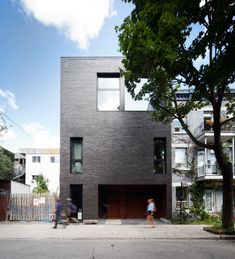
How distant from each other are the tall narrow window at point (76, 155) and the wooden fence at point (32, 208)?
2.51 m

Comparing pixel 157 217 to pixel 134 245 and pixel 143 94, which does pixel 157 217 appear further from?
pixel 134 245

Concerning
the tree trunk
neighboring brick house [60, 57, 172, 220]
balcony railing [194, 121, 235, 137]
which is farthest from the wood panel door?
the tree trunk

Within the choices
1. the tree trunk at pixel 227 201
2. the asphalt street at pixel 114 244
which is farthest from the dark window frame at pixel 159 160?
the tree trunk at pixel 227 201

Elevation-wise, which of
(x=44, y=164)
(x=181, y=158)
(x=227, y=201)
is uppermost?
(x=44, y=164)

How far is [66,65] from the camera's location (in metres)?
27.0

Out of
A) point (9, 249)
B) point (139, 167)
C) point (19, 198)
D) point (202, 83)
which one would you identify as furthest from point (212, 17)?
point (19, 198)

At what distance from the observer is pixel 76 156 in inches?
1056

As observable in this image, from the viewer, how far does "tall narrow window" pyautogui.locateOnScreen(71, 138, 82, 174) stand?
26.6m

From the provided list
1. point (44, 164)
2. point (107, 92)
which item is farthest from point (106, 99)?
point (44, 164)

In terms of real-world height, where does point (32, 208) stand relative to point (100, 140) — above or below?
below

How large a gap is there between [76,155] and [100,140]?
180 centimetres

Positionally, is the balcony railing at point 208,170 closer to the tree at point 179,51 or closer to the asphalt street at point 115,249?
the tree at point 179,51

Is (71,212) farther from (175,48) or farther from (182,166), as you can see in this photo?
(175,48)

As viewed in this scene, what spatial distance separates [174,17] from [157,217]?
60.2 feet
